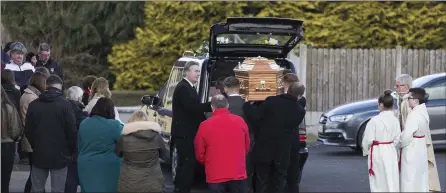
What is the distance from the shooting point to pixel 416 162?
12727 millimetres

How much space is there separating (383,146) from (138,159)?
127 inches

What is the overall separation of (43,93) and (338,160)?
828 cm

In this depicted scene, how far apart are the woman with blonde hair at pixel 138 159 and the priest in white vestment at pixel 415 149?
3.61 metres

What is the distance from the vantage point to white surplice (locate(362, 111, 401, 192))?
1202cm

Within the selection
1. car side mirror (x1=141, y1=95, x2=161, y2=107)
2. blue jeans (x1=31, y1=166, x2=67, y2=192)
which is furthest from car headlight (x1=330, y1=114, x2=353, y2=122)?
blue jeans (x1=31, y1=166, x2=67, y2=192)

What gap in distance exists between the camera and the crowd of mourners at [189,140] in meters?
10.8

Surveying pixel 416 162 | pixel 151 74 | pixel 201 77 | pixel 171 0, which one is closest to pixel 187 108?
pixel 201 77

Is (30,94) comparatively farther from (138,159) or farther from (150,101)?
(138,159)

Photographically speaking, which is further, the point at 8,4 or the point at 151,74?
the point at 8,4

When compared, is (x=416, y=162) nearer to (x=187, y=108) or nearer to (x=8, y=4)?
(x=187, y=108)

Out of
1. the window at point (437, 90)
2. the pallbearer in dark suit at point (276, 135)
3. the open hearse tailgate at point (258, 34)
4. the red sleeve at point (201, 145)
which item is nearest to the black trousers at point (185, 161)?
the pallbearer in dark suit at point (276, 135)

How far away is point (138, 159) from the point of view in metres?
10.5

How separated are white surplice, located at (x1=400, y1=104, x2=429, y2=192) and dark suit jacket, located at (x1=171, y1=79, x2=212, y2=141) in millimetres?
2620

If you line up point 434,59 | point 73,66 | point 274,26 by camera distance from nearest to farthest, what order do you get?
point 274,26 < point 434,59 < point 73,66
